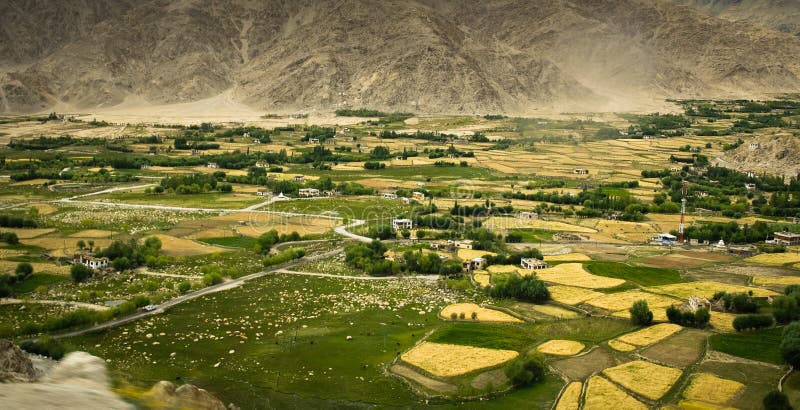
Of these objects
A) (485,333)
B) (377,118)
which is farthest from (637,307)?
(377,118)

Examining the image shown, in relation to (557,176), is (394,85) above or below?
above

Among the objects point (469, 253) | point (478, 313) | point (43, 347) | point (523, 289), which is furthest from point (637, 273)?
point (43, 347)

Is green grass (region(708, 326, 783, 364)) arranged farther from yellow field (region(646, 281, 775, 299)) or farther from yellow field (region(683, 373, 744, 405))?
yellow field (region(646, 281, 775, 299))

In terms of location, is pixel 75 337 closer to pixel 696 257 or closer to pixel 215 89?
pixel 696 257

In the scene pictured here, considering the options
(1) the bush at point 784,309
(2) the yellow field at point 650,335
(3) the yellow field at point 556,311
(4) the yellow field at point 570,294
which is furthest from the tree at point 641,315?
(1) the bush at point 784,309

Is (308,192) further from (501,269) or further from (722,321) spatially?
(722,321)
